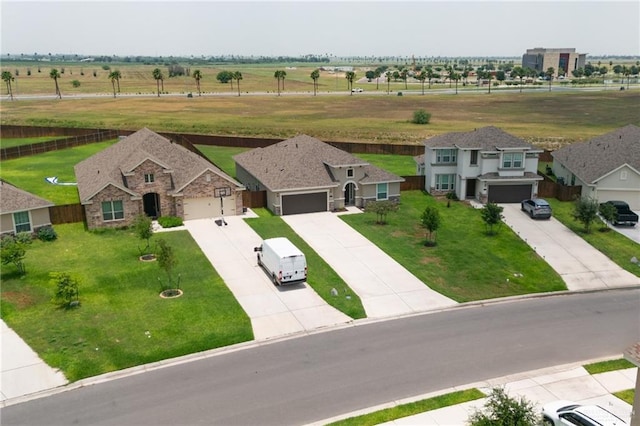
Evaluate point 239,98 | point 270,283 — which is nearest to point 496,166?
point 270,283

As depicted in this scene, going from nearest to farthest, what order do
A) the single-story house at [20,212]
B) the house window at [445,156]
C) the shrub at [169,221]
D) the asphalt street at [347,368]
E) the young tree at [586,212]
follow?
the asphalt street at [347,368]
the single-story house at [20,212]
the young tree at [586,212]
the shrub at [169,221]
the house window at [445,156]

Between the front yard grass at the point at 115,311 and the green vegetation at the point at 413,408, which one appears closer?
the green vegetation at the point at 413,408

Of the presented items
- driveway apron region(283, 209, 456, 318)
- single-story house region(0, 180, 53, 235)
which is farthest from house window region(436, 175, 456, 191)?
single-story house region(0, 180, 53, 235)

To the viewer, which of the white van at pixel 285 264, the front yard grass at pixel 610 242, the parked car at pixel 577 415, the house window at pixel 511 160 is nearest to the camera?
the parked car at pixel 577 415

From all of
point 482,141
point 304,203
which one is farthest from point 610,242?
point 304,203

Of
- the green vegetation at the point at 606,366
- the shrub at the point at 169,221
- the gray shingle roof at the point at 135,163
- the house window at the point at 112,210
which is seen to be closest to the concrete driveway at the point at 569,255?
the green vegetation at the point at 606,366

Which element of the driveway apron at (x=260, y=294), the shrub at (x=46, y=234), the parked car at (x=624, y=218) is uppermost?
the shrub at (x=46, y=234)

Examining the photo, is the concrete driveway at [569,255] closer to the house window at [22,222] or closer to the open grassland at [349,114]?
the house window at [22,222]

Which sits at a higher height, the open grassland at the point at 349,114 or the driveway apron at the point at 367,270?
the open grassland at the point at 349,114
